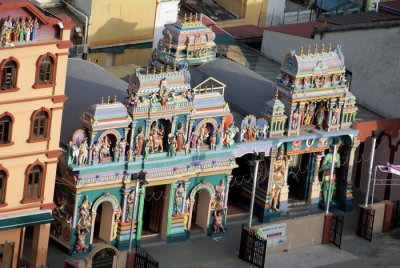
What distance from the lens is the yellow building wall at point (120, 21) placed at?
120 metres

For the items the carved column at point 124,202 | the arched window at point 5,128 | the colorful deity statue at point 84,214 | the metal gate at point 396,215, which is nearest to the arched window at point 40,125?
the arched window at point 5,128

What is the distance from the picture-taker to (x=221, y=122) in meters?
107

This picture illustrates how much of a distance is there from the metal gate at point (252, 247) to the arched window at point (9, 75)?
17423 mm

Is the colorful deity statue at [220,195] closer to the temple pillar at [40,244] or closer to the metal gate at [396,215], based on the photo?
the metal gate at [396,215]

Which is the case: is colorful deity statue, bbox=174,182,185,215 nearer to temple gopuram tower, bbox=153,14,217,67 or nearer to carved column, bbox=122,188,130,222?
carved column, bbox=122,188,130,222

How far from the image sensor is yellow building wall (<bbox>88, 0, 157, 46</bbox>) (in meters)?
120

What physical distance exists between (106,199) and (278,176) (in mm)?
12674

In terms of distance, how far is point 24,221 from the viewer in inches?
3907

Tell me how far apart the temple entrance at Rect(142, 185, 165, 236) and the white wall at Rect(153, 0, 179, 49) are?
56.1ft

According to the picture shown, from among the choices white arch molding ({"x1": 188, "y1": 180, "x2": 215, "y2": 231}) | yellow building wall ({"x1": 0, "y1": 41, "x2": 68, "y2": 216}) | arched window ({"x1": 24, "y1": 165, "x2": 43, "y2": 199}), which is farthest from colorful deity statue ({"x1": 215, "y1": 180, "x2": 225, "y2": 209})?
arched window ({"x1": 24, "y1": 165, "x2": 43, "y2": 199})

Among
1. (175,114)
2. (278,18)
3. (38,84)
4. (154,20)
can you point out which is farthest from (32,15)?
(278,18)

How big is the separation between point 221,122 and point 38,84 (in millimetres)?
13413

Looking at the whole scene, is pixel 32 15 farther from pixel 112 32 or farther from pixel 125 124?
pixel 112 32

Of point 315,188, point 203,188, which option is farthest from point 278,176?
point 203,188
